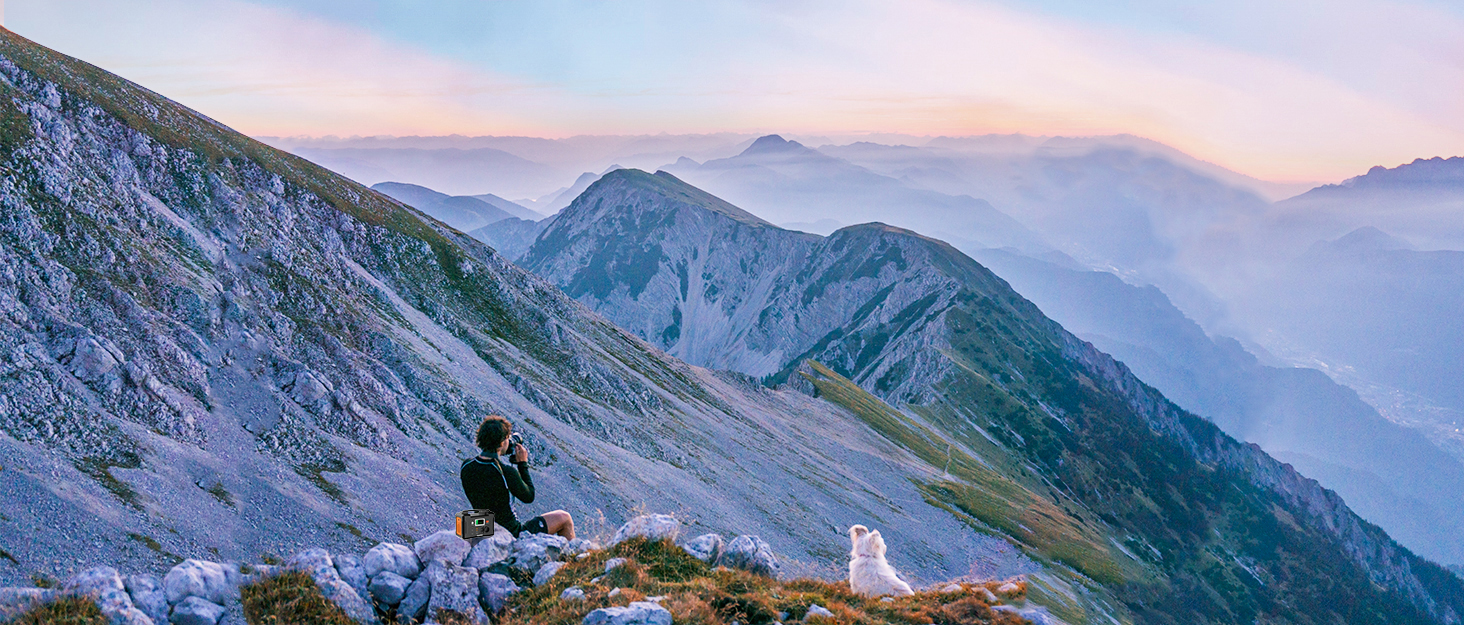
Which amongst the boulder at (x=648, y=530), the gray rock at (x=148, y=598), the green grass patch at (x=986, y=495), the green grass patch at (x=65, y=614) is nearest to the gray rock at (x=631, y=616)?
the boulder at (x=648, y=530)

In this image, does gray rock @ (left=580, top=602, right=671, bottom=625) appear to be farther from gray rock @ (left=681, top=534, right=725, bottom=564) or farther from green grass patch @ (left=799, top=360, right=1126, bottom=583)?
green grass patch @ (left=799, top=360, right=1126, bottom=583)

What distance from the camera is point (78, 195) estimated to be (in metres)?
42.0

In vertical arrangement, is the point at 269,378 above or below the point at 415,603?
below

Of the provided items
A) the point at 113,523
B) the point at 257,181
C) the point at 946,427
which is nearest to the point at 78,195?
the point at 257,181

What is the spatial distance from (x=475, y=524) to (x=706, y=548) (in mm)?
5759

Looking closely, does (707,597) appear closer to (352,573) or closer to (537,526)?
(537,526)

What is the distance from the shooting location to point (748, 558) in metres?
17.2

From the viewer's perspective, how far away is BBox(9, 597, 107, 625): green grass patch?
1035cm

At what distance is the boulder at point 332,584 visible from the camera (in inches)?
504

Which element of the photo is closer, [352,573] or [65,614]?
[65,614]

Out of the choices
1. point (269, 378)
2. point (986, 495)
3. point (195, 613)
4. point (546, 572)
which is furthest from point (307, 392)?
point (986, 495)

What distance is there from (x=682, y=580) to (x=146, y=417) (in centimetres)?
3157

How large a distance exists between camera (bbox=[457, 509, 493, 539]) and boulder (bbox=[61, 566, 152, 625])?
5.13 meters

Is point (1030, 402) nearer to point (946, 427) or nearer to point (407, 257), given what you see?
point (946, 427)
